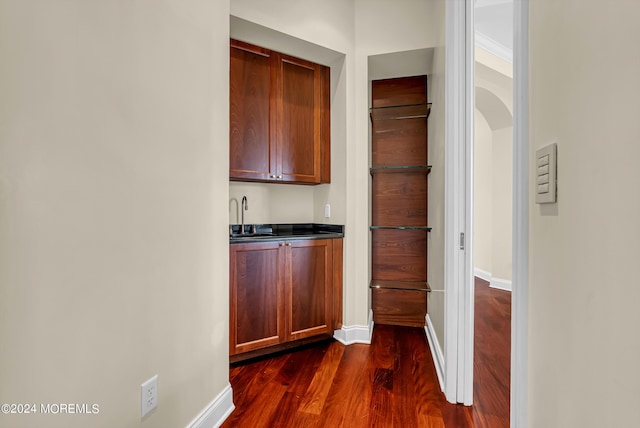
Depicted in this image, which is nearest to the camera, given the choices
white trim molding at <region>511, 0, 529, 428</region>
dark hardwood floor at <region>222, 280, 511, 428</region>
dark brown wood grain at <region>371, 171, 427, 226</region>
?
white trim molding at <region>511, 0, 529, 428</region>

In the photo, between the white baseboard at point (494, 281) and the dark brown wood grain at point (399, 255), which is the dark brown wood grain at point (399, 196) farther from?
the white baseboard at point (494, 281)

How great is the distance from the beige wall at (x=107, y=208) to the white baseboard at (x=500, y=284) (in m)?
3.20

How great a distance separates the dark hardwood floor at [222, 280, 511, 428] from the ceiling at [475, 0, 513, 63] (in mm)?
2474

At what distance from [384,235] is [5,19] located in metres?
2.70

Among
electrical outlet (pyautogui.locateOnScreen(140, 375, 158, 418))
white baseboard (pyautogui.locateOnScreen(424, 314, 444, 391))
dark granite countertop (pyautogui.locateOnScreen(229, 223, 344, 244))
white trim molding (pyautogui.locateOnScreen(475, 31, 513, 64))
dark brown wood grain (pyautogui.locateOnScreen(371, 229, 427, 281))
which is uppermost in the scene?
white trim molding (pyautogui.locateOnScreen(475, 31, 513, 64))

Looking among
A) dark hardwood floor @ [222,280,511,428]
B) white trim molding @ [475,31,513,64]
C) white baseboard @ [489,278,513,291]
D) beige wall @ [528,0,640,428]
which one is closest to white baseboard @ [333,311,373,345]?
dark hardwood floor @ [222,280,511,428]

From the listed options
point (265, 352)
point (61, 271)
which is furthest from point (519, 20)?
point (265, 352)

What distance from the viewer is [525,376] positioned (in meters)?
0.73

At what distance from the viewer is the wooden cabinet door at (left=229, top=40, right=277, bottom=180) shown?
2.35 meters

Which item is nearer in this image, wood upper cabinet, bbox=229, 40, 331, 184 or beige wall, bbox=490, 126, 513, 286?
wood upper cabinet, bbox=229, 40, 331, 184

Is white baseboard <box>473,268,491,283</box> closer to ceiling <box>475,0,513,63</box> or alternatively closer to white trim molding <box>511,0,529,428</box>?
ceiling <box>475,0,513,63</box>

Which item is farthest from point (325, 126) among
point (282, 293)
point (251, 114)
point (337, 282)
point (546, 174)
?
point (546, 174)

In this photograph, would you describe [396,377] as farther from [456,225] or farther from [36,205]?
[36,205]

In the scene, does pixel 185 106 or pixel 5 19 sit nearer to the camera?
pixel 5 19
